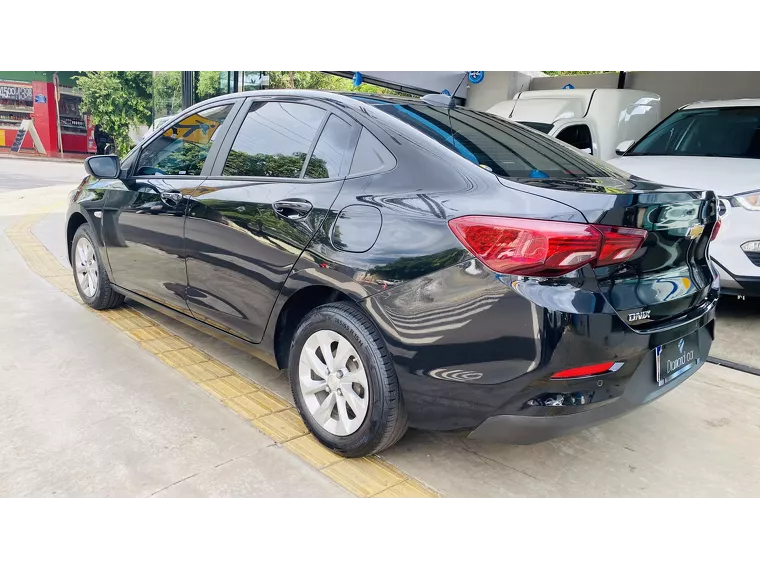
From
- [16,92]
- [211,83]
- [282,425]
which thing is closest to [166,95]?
A: [211,83]

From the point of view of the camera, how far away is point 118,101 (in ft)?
95.2

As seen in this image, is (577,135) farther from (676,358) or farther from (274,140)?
(676,358)

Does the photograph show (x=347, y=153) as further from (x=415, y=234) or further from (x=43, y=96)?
(x=43, y=96)

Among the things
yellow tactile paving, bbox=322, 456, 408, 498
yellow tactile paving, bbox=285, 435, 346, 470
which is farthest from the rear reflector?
yellow tactile paving, bbox=285, 435, 346, 470

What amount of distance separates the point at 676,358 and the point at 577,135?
570 cm

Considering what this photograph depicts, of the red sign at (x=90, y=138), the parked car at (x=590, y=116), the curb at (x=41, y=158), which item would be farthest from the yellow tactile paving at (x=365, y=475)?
the red sign at (x=90, y=138)

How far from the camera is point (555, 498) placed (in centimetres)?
250

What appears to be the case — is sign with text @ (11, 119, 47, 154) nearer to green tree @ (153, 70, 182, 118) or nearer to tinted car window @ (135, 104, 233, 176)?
green tree @ (153, 70, 182, 118)

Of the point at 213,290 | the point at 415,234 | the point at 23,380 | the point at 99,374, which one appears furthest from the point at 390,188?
the point at 23,380

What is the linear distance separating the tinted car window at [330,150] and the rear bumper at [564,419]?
128 cm

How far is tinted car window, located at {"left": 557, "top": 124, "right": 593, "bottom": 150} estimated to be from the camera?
7.50 metres

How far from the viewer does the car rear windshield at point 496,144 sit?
2510 mm

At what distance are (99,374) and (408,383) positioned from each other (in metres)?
2.12

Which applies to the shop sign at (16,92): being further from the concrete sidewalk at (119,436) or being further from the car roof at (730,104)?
the car roof at (730,104)
